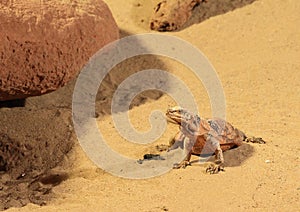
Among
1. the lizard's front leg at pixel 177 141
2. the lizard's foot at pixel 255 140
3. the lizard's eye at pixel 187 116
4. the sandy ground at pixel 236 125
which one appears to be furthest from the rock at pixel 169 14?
the lizard's eye at pixel 187 116

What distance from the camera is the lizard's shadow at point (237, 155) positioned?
371cm

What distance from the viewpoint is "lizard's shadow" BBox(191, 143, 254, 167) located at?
3.71 metres

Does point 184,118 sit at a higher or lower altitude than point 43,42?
lower

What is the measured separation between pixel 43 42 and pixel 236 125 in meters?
1.59

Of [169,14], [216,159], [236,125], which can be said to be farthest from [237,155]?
[169,14]

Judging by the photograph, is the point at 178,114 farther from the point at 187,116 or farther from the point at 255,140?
the point at 255,140

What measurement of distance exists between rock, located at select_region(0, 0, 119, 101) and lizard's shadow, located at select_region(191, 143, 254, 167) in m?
1.32

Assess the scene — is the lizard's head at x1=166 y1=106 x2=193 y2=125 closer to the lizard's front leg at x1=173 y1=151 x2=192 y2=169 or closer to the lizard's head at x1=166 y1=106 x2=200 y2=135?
the lizard's head at x1=166 y1=106 x2=200 y2=135

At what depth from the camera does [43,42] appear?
13.7 feet

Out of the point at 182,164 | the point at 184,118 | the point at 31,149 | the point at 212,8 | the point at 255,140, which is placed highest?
the point at 212,8

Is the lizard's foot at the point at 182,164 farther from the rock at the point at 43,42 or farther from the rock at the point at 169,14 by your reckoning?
the rock at the point at 169,14

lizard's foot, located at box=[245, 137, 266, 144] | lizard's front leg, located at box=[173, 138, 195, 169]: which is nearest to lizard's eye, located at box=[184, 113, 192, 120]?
lizard's front leg, located at box=[173, 138, 195, 169]

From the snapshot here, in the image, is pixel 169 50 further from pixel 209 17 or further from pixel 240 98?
pixel 240 98

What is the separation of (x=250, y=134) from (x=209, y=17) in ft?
7.74
